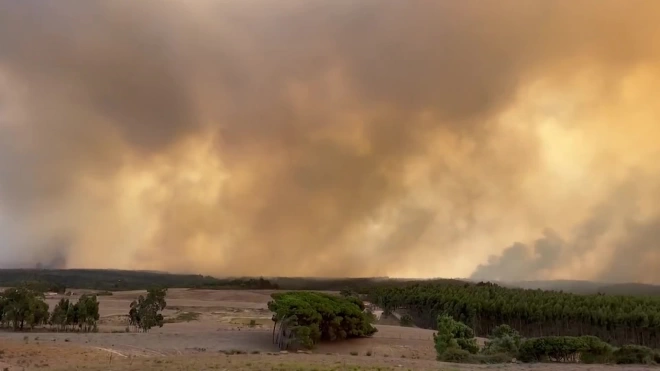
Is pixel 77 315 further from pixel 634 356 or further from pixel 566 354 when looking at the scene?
pixel 634 356

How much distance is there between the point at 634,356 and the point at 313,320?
28036 mm

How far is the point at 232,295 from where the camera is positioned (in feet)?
521

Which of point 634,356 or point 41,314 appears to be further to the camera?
point 41,314

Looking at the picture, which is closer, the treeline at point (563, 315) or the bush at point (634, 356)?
the bush at point (634, 356)

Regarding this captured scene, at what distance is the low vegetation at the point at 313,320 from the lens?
50.1 meters

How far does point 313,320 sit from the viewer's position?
171ft

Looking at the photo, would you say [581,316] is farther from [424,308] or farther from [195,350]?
[195,350]

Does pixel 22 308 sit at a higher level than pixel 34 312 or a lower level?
higher

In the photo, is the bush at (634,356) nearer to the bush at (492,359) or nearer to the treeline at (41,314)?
the bush at (492,359)

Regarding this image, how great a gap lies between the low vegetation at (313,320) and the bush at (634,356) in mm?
25950

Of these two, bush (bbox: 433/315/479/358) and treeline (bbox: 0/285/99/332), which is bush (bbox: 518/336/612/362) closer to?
bush (bbox: 433/315/479/358)

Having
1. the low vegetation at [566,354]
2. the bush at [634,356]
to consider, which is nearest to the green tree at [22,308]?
the low vegetation at [566,354]

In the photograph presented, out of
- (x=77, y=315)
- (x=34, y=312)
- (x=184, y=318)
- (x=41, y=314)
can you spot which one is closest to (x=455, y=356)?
(x=77, y=315)

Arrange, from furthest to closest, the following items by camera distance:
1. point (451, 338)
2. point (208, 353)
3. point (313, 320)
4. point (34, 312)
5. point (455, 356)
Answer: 1. point (34, 312)
2. point (313, 320)
3. point (451, 338)
4. point (208, 353)
5. point (455, 356)
